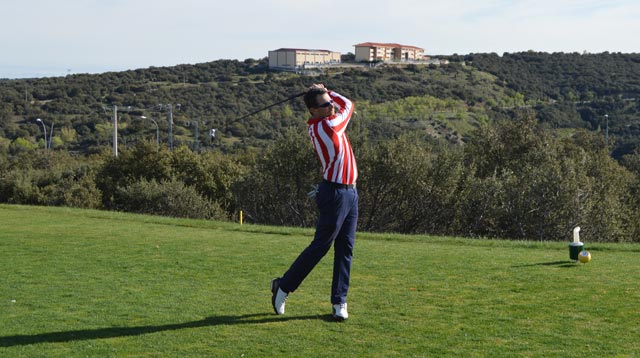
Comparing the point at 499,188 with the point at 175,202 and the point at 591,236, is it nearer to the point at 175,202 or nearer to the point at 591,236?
the point at 591,236

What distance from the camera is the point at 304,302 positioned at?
858cm

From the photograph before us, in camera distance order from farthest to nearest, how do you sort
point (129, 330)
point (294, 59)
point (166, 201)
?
point (294, 59) < point (166, 201) < point (129, 330)

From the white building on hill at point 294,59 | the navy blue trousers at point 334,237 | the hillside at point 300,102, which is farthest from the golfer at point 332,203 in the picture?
the white building on hill at point 294,59

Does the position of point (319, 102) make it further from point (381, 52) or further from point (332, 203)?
point (381, 52)

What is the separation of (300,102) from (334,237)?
246 ft

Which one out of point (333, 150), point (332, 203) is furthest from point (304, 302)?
point (333, 150)

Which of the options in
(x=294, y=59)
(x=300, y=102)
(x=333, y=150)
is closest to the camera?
(x=333, y=150)

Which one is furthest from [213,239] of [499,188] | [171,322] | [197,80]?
[197,80]

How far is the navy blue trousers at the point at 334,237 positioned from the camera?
303 inches

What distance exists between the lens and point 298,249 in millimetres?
12992

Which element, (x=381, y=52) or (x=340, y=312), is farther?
(x=381, y=52)

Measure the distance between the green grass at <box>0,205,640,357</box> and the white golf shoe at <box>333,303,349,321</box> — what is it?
4.2 inches

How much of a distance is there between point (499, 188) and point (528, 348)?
80.0ft

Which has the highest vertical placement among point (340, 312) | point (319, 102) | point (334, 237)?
point (319, 102)
